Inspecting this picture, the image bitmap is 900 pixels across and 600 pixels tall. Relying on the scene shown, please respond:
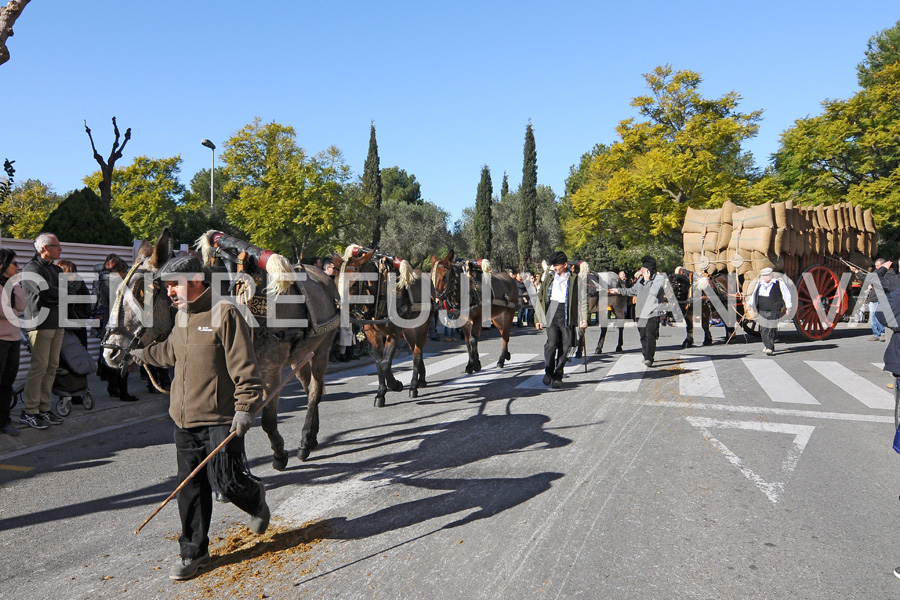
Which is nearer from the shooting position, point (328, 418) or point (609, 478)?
point (609, 478)

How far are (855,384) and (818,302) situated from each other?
6.04m

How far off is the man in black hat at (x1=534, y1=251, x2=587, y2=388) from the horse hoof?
4.91 metres

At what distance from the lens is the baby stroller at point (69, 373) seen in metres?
7.26

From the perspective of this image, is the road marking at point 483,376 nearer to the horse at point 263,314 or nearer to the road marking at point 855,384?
the horse at point 263,314

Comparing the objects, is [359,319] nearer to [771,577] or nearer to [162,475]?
[162,475]

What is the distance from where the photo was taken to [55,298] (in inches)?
271

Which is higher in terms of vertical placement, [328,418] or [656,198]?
[656,198]

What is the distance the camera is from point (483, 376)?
1074 cm

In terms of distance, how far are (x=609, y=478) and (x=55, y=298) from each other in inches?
246

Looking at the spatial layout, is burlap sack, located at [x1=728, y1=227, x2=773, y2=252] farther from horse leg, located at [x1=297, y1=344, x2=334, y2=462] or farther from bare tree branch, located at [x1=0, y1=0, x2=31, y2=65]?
bare tree branch, located at [x1=0, y1=0, x2=31, y2=65]

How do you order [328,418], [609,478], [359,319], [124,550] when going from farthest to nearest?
[359,319] < [328,418] < [609,478] < [124,550]

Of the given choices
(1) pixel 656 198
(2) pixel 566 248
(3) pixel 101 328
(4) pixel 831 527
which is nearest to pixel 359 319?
(3) pixel 101 328

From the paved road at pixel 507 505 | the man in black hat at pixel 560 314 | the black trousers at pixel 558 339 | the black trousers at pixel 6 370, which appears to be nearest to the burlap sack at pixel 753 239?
the paved road at pixel 507 505

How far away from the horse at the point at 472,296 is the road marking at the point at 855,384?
561 centimetres
